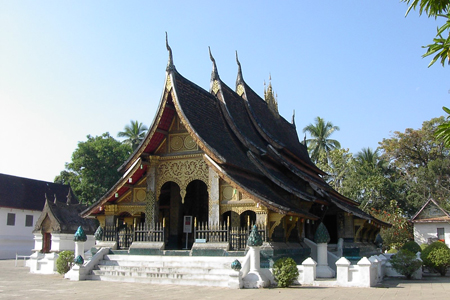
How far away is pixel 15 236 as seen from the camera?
35219 mm

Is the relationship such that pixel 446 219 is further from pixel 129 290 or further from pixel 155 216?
pixel 129 290

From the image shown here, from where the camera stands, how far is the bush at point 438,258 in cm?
1694

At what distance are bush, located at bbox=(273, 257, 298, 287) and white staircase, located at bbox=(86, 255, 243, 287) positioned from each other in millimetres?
1369

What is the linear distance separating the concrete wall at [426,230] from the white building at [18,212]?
1122 inches

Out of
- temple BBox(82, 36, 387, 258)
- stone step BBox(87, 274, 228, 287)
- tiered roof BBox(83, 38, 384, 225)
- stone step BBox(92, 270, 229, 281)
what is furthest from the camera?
tiered roof BBox(83, 38, 384, 225)

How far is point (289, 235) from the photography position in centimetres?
1483

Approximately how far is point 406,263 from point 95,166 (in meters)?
30.3

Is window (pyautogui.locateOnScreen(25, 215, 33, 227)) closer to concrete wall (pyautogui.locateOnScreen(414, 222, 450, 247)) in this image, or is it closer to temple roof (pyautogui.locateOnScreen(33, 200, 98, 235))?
temple roof (pyautogui.locateOnScreen(33, 200, 98, 235))

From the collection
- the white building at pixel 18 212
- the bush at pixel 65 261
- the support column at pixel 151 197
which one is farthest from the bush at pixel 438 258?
the white building at pixel 18 212

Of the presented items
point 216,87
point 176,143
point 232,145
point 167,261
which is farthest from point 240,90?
point 167,261

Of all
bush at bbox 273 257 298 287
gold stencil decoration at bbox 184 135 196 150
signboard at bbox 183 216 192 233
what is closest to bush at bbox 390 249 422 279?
bush at bbox 273 257 298 287

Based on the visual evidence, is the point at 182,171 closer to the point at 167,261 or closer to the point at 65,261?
the point at 167,261

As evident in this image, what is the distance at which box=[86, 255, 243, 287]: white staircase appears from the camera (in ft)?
40.7

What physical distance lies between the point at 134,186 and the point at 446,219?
88.7 feet
